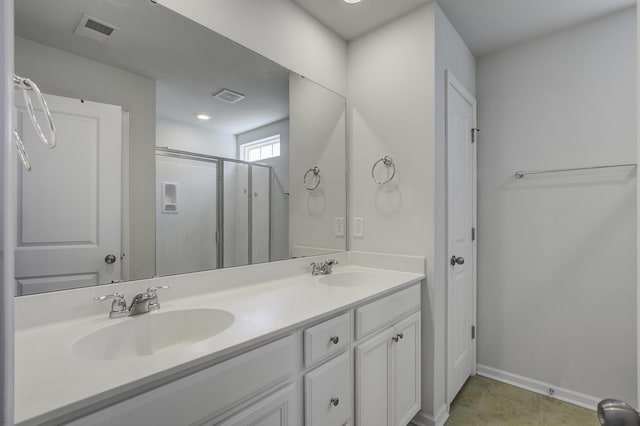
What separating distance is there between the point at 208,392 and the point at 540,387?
236 cm

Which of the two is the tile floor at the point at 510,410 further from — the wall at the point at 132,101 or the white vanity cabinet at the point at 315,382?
the wall at the point at 132,101

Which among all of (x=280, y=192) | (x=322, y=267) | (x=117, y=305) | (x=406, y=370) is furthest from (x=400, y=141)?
(x=117, y=305)

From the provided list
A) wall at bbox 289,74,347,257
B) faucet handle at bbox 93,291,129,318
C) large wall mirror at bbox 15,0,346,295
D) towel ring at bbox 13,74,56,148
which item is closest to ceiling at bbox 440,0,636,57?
wall at bbox 289,74,347,257

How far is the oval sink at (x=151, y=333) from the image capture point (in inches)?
35.7

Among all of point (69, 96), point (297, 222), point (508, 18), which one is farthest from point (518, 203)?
point (69, 96)

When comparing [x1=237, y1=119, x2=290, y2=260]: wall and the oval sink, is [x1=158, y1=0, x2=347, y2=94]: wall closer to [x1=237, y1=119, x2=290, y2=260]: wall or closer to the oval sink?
[x1=237, y1=119, x2=290, y2=260]: wall

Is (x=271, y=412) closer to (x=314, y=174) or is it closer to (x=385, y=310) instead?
(x=385, y=310)

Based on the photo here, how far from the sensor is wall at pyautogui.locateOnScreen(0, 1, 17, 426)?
0.36m

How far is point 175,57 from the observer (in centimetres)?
130

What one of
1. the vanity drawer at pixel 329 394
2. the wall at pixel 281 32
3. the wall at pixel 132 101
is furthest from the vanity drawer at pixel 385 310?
the wall at pixel 281 32

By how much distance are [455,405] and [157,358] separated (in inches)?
78.1

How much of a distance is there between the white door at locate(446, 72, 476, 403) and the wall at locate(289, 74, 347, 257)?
27.1 inches

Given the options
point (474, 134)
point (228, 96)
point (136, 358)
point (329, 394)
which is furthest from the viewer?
point (474, 134)

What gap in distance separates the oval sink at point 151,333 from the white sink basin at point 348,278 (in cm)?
78
